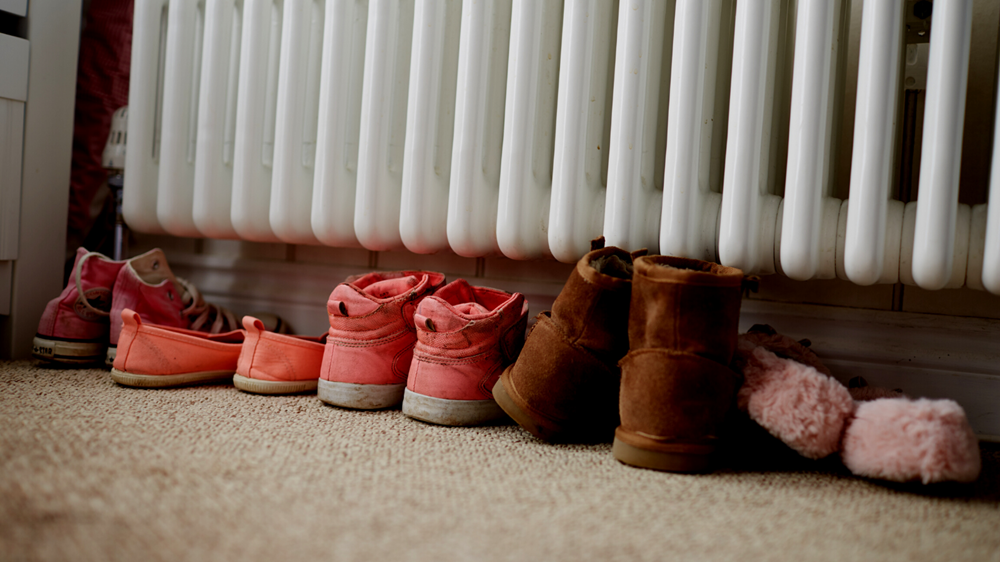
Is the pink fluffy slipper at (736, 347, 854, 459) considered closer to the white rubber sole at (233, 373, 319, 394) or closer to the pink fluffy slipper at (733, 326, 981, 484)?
the pink fluffy slipper at (733, 326, 981, 484)

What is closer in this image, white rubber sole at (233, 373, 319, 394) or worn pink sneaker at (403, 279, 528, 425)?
worn pink sneaker at (403, 279, 528, 425)

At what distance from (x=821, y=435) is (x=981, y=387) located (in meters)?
0.40

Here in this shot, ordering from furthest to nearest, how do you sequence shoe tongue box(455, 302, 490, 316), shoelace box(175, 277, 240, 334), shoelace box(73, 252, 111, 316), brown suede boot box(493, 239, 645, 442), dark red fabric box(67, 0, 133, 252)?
1. dark red fabric box(67, 0, 133, 252)
2. shoelace box(175, 277, 240, 334)
3. shoelace box(73, 252, 111, 316)
4. shoe tongue box(455, 302, 490, 316)
5. brown suede boot box(493, 239, 645, 442)

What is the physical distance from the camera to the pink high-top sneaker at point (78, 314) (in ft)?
3.53

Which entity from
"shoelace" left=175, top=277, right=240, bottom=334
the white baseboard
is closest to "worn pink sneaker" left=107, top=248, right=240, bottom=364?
"shoelace" left=175, top=277, right=240, bottom=334

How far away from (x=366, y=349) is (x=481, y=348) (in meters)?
0.17

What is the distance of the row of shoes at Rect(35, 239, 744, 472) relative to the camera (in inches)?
28.4

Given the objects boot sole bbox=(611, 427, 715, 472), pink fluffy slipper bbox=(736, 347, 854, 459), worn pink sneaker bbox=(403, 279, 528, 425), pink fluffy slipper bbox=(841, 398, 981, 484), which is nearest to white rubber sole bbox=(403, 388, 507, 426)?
worn pink sneaker bbox=(403, 279, 528, 425)

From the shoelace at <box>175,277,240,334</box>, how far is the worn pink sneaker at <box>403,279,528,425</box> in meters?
0.49

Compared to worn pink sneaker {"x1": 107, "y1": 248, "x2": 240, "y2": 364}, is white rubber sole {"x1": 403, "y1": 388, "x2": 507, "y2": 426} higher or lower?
lower

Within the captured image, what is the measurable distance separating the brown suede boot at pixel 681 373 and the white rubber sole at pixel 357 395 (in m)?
0.35

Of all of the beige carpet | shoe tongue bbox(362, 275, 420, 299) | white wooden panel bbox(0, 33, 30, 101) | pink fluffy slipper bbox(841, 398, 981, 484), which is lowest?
the beige carpet

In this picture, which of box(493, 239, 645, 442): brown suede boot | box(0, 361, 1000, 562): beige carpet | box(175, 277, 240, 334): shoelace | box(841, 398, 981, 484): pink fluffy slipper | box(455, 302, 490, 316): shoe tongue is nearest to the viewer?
box(0, 361, 1000, 562): beige carpet

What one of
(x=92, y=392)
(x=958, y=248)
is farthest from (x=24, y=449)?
(x=958, y=248)
